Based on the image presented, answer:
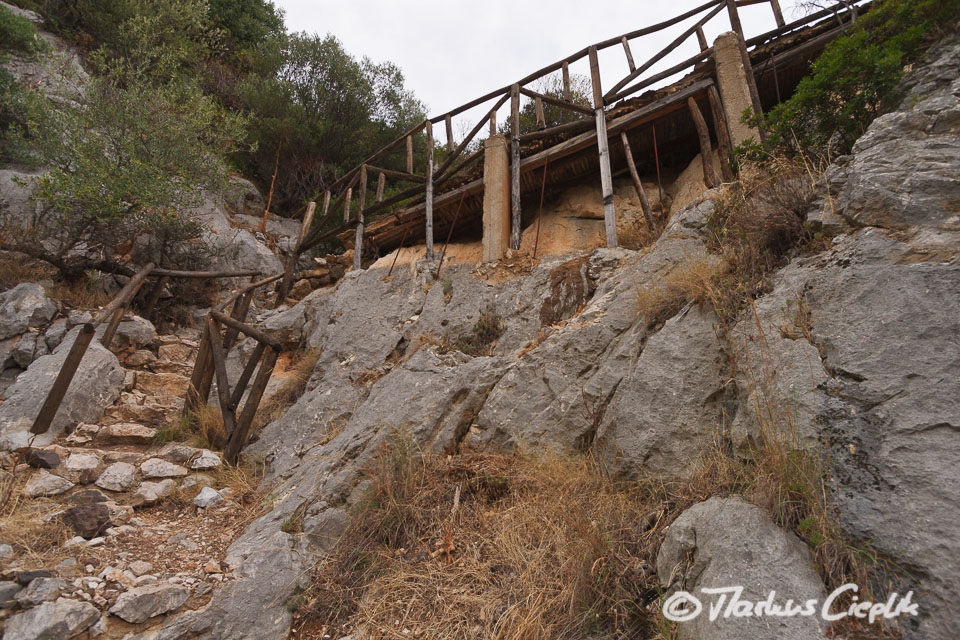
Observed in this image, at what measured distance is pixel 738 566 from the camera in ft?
7.17

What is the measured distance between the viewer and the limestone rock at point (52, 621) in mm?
2941

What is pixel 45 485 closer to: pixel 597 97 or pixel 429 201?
pixel 429 201

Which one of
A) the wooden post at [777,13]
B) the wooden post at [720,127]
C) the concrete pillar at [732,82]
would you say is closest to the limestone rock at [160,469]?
the wooden post at [720,127]

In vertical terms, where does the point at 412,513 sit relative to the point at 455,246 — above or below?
below

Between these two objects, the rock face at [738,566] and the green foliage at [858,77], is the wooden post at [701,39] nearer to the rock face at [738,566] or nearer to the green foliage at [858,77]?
the green foliage at [858,77]

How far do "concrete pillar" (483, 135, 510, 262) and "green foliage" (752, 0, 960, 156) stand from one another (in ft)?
14.1

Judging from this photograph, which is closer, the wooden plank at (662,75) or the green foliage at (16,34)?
the wooden plank at (662,75)

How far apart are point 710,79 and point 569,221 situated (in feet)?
8.95

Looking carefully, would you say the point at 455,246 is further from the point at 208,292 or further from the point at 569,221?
the point at 208,292

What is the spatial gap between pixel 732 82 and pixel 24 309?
10696 millimetres

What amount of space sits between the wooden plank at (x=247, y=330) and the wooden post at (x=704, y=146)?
5.83m

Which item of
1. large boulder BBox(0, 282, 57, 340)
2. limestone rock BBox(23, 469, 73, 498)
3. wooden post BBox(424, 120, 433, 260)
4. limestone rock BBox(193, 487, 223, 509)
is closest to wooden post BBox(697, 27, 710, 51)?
wooden post BBox(424, 120, 433, 260)

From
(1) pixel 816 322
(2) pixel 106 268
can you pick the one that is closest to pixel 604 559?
(1) pixel 816 322

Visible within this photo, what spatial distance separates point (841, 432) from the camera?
7.79 feet
